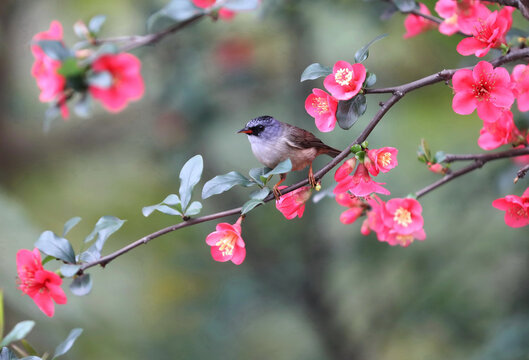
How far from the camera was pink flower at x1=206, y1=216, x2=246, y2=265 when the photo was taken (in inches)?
39.1

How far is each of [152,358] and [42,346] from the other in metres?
0.98

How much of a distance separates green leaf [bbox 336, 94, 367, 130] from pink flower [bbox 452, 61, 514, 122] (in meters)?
0.14

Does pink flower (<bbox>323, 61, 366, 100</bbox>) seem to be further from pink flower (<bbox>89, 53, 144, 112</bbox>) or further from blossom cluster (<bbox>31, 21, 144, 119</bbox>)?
pink flower (<bbox>89, 53, 144, 112</bbox>)

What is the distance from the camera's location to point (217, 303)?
8.63 ft

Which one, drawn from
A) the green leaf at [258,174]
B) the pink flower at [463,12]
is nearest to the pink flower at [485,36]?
the pink flower at [463,12]

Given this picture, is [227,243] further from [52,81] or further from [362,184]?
[52,81]

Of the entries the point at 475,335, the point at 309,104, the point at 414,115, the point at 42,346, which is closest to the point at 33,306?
the point at 42,346

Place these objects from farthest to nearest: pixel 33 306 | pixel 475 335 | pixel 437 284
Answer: pixel 437 284 < pixel 475 335 < pixel 33 306

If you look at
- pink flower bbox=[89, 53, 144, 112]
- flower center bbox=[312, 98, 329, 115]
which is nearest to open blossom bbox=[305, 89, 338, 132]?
flower center bbox=[312, 98, 329, 115]

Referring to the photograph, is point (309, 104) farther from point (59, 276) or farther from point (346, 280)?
point (346, 280)

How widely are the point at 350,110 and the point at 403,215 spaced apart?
0.25m

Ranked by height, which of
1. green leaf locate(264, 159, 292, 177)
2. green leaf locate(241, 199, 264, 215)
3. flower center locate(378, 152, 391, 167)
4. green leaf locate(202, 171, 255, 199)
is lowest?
flower center locate(378, 152, 391, 167)

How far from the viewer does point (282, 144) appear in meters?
1.27

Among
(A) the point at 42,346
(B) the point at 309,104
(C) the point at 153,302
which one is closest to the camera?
(B) the point at 309,104
